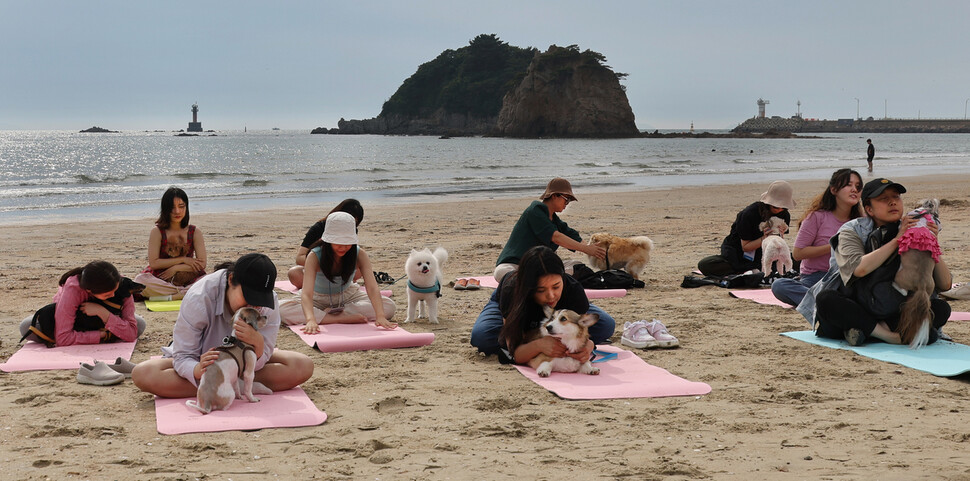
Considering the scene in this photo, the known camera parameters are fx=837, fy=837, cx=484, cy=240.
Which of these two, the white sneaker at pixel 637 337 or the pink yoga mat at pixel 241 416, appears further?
the white sneaker at pixel 637 337

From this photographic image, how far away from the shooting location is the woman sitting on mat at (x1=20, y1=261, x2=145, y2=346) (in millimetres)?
5887

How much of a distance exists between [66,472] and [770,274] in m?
6.81

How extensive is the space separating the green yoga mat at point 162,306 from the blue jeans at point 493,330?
3216 millimetres

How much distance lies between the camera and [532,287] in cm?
511

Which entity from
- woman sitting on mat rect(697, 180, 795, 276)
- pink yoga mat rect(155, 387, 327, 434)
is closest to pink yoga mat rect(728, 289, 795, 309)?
woman sitting on mat rect(697, 180, 795, 276)

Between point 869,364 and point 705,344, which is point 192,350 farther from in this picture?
point 869,364

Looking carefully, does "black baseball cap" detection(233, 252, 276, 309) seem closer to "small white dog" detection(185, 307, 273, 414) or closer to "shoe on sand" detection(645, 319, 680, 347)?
"small white dog" detection(185, 307, 273, 414)

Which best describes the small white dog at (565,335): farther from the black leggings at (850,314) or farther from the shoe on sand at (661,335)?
the black leggings at (850,314)

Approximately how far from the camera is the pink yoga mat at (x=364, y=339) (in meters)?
6.09

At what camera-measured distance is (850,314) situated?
19.1 feet

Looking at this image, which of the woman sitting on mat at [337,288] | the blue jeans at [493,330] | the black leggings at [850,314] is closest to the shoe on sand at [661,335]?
the blue jeans at [493,330]

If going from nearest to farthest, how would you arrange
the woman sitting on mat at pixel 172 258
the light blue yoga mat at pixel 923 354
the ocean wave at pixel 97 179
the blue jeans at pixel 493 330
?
the light blue yoga mat at pixel 923 354 → the blue jeans at pixel 493 330 → the woman sitting on mat at pixel 172 258 → the ocean wave at pixel 97 179

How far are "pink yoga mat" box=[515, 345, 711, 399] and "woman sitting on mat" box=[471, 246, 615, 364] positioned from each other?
0.15 metres

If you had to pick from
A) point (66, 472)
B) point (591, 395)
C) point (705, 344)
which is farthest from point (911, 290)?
point (66, 472)
